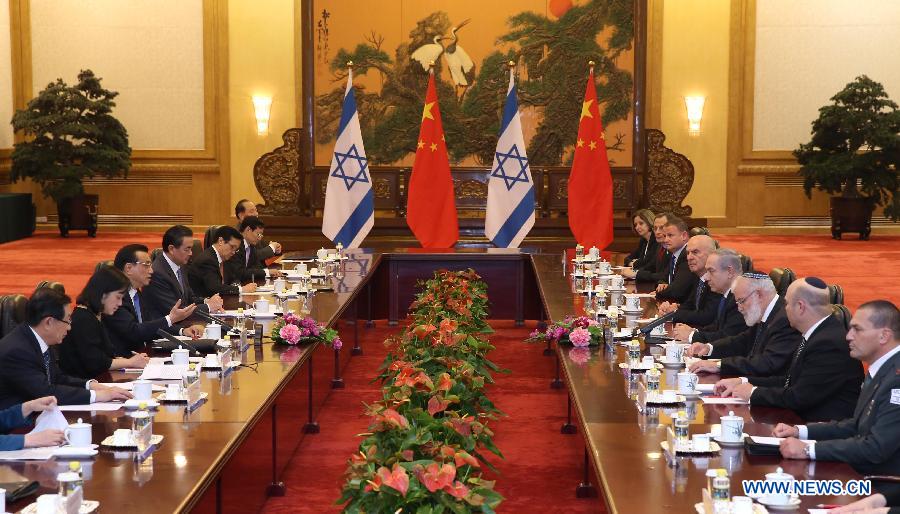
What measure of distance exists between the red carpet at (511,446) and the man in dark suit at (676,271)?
0.96 m

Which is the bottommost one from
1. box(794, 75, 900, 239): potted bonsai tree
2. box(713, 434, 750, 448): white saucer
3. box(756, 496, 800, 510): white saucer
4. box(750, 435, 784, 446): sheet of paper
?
box(756, 496, 800, 510): white saucer

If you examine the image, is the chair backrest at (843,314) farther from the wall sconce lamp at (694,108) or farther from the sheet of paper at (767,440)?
the wall sconce lamp at (694,108)

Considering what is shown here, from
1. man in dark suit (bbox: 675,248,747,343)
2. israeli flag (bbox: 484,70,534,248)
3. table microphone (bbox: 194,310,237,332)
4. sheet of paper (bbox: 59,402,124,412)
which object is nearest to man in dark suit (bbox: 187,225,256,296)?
table microphone (bbox: 194,310,237,332)

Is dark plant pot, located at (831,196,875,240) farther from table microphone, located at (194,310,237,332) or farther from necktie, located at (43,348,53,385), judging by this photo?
necktie, located at (43,348,53,385)

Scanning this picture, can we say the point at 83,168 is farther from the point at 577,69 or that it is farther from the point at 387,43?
the point at 577,69

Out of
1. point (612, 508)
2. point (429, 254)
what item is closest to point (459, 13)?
point (429, 254)

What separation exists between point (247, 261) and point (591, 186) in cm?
403

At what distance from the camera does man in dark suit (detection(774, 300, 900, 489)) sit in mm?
3721

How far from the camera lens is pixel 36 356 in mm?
4598

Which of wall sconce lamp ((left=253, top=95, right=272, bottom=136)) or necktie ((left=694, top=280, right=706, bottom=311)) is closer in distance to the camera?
necktie ((left=694, top=280, right=706, bottom=311))

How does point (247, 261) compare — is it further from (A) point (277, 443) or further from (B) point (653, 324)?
(B) point (653, 324)

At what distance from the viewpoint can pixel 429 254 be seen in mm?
10820

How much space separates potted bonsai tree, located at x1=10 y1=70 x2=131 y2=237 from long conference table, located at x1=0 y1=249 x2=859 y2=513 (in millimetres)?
9153

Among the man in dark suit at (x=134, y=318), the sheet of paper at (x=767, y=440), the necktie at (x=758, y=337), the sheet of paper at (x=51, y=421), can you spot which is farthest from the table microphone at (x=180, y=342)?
the sheet of paper at (x=767, y=440)
